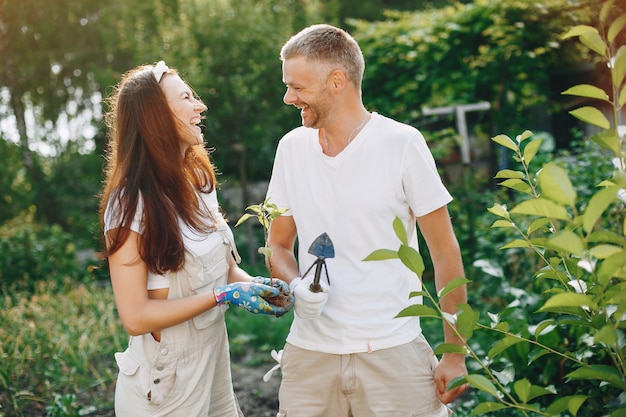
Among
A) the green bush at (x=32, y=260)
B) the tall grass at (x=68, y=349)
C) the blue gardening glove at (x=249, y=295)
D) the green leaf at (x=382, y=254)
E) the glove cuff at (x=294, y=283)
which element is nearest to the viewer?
the green leaf at (x=382, y=254)

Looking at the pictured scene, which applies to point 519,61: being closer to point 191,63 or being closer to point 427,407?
point 191,63

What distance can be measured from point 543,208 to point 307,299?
3.48ft

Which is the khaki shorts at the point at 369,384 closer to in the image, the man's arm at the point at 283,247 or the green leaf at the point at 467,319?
the man's arm at the point at 283,247

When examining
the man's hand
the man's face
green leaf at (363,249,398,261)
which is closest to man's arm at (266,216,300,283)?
the man's face

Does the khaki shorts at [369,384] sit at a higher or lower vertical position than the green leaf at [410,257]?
lower

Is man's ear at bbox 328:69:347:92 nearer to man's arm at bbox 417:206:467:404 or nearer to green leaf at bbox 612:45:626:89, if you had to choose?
man's arm at bbox 417:206:467:404

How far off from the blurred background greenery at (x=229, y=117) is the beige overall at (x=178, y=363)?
1.70m

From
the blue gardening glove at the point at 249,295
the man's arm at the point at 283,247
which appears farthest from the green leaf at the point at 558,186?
the man's arm at the point at 283,247

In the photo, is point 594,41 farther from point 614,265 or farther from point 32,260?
point 32,260

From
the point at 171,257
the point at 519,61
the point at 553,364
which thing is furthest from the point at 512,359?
the point at 519,61

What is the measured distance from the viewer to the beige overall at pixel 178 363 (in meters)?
2.02

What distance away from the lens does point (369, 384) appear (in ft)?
6.54

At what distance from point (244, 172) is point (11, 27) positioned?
19.2 feet

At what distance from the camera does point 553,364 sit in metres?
2.96
